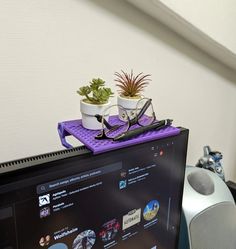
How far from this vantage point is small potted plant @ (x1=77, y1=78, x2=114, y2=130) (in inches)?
22.3

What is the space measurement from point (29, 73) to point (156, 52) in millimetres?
452

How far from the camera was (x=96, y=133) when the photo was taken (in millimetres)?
563

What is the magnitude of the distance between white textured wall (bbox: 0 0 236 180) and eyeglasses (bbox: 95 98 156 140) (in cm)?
20

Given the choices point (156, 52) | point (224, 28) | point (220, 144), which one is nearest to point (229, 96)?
point (220, 144)

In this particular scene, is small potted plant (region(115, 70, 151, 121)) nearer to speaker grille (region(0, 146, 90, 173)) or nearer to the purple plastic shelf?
the purple plastic shelf

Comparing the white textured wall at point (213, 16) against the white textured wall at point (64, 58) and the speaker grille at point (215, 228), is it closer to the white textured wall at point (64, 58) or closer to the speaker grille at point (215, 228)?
the white textured wall at point (64, 58)

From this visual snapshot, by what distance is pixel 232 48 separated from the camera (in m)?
1.10

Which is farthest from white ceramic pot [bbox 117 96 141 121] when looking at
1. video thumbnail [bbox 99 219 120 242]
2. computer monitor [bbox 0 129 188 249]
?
video thumbnail [bbox 99 219 120 242]

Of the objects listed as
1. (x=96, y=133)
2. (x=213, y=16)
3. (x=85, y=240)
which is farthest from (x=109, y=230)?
(x=213, y=16)

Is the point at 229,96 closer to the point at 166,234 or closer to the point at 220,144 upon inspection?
the point at 220,144

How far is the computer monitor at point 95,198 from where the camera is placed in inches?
16.4

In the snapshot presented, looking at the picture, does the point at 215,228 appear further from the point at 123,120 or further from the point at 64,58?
the point at 64,58

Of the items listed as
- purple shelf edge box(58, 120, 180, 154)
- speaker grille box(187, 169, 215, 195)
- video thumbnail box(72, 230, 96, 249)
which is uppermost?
purple shelf edge box(58, 120, 180, 154)

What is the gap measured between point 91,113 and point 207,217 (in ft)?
1.47
